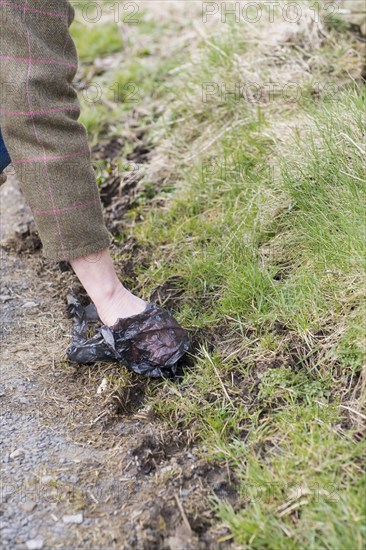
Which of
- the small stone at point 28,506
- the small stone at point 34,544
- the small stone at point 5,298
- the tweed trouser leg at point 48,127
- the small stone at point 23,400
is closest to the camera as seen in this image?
the small stone at point 34,544

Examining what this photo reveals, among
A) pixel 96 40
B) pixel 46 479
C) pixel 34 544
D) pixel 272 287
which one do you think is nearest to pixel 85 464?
pixel 46 479

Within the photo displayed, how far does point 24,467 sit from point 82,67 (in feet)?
10.2

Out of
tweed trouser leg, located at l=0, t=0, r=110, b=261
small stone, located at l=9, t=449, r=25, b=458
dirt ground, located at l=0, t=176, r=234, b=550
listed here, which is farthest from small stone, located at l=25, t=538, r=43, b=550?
tweed trouser leg, located at l=0, t=0, r=110, b=261

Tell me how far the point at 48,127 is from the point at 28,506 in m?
1.00

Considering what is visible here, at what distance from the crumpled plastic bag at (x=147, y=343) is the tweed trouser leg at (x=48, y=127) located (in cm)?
27

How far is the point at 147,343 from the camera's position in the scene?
2102 millimetres

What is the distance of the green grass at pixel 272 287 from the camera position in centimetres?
165

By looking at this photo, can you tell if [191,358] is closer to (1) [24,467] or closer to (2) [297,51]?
(1) [24,467]

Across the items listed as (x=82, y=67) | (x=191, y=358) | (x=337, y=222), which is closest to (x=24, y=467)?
(x=191, y=358)

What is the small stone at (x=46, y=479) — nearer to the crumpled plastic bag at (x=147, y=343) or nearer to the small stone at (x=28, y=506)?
the small stone at (x=28, y=506)

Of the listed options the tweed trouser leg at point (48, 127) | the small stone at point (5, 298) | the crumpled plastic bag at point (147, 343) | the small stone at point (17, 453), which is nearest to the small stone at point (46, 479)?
the small stone at point (17, 453)

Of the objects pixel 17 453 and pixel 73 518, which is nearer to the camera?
pixel 73 518

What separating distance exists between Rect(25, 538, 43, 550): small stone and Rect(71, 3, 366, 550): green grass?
0.41 m

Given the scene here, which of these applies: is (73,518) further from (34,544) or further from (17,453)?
(17,453)
